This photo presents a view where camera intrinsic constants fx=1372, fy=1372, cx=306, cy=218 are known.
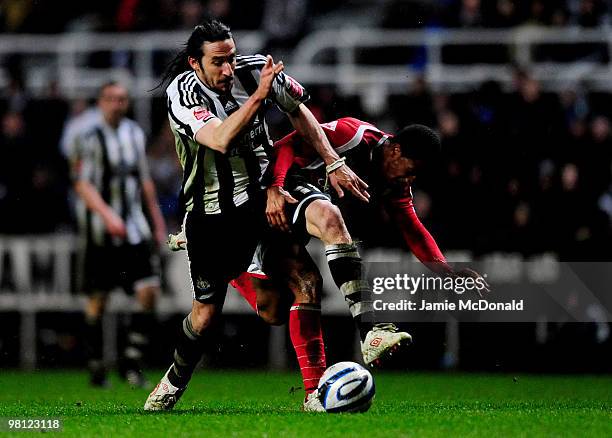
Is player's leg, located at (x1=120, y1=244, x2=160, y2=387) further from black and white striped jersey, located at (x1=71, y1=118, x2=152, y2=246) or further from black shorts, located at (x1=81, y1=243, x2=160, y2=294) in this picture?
black and white striped jersey, located at (x1=71, y1=118, x2=152, y2=246)

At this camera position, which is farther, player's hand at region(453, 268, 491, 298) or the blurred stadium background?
the blurred stadium background

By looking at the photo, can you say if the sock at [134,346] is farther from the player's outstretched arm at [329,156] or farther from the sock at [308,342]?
the player's outstretched arm at [329,156]

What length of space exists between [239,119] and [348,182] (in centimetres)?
78

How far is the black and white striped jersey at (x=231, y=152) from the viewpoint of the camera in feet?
24.1

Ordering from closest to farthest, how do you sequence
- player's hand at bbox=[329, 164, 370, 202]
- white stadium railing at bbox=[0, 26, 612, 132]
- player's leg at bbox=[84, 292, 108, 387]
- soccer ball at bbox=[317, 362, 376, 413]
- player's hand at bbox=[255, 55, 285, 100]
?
player's hand at bbox=[255, 55, 285, 100]
soccer ball at bbox=[317, 362, 376, 413]
player's hand at bbox=[329, 164, 370, 202]
player's leg at bbox=[84, 292, 108, 387]
white stadium railing at bbox=[0, 26, 612, 132]

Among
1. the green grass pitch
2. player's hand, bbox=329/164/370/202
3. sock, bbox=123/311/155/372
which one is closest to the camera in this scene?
the green grass pitch

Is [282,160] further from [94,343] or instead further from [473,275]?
[94,343]

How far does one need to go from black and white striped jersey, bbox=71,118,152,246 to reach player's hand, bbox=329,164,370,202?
399 cm

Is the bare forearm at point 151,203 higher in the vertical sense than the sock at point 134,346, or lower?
higher

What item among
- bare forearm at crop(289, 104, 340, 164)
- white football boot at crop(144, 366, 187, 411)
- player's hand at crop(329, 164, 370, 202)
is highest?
bare forearm at crop(289, 104, 340, 164)

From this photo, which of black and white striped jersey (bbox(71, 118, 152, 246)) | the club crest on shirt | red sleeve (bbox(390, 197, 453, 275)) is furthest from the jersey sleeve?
black and white striped jersey (bbox(71, 118, 152, 246))

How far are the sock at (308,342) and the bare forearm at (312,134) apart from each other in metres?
0.82

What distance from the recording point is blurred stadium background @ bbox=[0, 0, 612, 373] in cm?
1218

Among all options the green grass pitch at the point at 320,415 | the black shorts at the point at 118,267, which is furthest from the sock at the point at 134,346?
the black shorts at the point at 118,267
